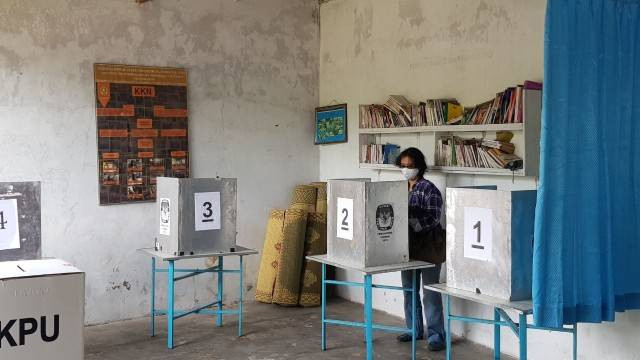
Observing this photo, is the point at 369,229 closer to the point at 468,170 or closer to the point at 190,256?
the point at 468,170

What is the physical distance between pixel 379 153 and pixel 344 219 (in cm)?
158

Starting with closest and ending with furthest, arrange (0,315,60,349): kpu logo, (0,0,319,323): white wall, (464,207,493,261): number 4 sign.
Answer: (0,315,60,349): kpu logo → (464,207,493,261): number 4 sign → (0,0,319,323): white wall

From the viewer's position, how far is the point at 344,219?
5223mm

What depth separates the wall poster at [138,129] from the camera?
21.7ft

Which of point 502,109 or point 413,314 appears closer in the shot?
point 502,109

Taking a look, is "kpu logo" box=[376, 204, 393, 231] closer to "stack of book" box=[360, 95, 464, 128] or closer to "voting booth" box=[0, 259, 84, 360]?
"stack of book" box=[360, 95, 464, 128]

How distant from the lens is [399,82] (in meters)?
6.66

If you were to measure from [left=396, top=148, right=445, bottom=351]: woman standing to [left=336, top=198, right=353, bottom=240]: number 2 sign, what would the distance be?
2.19 feet

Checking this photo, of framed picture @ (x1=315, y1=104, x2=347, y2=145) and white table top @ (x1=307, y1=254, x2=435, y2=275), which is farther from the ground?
framed picture @ (x1=315, y1=104, x2=347, y2=145)

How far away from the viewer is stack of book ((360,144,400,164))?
6539 millimetres

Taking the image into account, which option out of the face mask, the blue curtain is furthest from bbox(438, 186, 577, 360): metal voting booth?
the face mask

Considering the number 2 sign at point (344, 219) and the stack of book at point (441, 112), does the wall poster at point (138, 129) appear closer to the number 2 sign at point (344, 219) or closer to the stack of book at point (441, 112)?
the number 2 sign at point (344, 219)

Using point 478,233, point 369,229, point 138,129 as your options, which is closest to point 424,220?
point 369,229

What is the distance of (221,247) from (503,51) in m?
2.85
